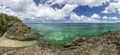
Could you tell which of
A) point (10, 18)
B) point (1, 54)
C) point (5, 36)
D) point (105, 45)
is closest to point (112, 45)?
point (105, 45)

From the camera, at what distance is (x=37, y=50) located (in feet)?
67.1

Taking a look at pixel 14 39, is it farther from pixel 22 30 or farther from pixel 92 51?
pixel 92 51

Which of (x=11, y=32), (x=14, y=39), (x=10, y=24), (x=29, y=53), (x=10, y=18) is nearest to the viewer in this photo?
(x=29, y=53)

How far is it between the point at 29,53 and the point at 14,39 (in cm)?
3536

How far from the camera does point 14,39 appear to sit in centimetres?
5353

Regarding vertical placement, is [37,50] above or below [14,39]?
above

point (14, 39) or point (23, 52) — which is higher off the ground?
point (23, 52)

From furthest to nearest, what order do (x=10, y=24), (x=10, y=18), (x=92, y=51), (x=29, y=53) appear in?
(x=10, y=18), (x=10, y=24), (x=92, y=51), (x=29, y=53)

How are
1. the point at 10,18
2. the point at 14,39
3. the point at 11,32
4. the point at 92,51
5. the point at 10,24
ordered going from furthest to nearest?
the point at 10,18
the point at 10,24
the point at 11,32
the point at 14,39
the point at 92,51

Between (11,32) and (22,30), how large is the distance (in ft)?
12.2

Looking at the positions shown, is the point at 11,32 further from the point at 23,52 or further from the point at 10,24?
the point at 23,52

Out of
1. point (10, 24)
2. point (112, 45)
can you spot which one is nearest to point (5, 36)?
point (10, 24)

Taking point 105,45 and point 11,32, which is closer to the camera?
point 105,45

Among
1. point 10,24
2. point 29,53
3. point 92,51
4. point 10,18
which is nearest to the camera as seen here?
point 29,53
